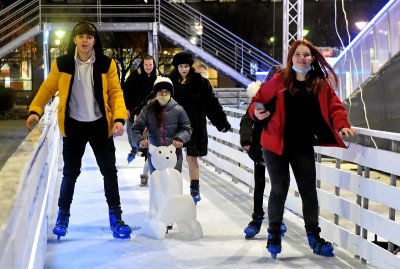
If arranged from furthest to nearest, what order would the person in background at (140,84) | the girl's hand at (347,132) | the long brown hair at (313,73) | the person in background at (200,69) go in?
the person in background at (140,84), the person in background at (200,69), the long brown hair at (313,73), the girl's hand at (347,132)

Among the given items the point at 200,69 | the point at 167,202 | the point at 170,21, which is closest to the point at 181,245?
the point at 167,202

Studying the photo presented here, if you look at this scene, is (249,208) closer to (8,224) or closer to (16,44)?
(8,224)

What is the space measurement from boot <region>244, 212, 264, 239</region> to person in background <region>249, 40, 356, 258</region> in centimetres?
77

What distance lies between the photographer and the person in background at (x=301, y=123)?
16.8ft

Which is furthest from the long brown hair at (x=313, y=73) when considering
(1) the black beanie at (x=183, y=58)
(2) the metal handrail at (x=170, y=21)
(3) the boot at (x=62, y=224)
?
(2) the metal handrail at (x=170, y=21)

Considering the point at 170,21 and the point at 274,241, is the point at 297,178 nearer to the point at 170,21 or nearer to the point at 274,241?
the point at 274,241

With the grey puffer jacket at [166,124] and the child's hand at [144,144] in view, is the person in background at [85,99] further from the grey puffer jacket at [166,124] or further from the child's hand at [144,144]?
the grey puffer jacket at [166,124]

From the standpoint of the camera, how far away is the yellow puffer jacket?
559 centimetres

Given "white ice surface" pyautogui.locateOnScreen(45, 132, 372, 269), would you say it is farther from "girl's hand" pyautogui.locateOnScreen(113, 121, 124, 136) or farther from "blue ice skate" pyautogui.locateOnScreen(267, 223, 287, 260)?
"girl's hand" pyautogui.locateOnScreen(113, 121, 124, 136)

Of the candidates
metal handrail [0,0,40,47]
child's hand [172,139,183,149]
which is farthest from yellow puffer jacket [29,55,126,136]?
metal handrail [0,0,40,47]

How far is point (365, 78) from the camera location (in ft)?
44.2

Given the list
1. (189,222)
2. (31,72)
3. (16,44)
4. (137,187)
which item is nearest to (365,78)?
(137,187)

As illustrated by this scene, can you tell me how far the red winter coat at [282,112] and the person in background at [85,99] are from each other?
3.96 ft

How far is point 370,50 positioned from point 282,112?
28.7ft
